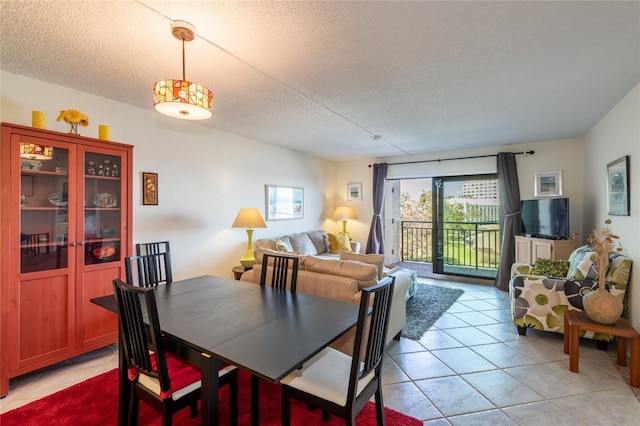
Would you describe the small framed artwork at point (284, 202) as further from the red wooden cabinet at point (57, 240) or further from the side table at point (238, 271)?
the red wooden cabinet at point (57, 240)

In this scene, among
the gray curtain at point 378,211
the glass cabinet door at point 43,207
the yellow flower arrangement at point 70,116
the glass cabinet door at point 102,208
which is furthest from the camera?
the gray curtain at point 378,211

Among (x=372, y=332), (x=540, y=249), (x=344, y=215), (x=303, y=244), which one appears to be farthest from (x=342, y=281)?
(x=344, y=215)

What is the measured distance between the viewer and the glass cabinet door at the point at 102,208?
2.62 m

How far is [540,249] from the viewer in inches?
163

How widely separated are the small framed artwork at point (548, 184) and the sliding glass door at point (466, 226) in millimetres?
614

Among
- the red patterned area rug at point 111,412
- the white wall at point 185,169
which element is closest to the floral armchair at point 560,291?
the red patterned area rug at point 111,412

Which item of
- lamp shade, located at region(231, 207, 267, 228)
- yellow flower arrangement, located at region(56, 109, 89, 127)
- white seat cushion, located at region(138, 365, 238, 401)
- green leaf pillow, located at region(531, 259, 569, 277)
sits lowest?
white seat cushion, located at region(138, 365, 238, 401)

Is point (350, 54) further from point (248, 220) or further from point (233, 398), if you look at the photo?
point (248, 220)

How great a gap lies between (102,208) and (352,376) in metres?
2.74

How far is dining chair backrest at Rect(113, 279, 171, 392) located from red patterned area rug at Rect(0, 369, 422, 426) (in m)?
0.67

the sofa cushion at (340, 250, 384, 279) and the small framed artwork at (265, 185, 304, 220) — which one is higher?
the small framed artwork at (265, 185, 304, 220)

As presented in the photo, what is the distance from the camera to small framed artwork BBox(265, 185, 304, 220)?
5.04m

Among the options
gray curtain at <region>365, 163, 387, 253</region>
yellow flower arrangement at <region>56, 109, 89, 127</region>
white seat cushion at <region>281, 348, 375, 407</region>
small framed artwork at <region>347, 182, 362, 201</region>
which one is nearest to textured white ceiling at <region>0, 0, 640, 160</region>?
yellow flower arrangement at <region>56, 109, 89, 127</region>

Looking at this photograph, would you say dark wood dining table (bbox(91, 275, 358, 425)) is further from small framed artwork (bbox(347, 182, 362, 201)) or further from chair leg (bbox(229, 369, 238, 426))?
small framed artwork (bbox(347, 182, 362, 201))
